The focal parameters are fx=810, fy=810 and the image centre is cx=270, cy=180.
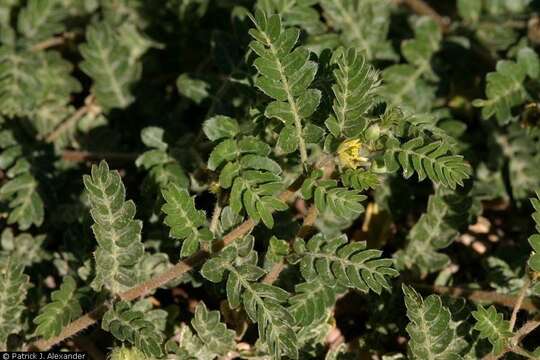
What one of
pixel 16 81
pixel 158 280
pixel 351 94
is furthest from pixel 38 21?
pixel 351 94

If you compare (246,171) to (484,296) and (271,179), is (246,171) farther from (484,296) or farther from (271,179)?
(484,296)

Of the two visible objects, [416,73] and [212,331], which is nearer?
[212,331]

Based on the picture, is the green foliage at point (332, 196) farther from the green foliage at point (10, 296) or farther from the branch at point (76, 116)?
the branch at point (76, 116)

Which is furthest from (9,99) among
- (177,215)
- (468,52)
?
(468,52)

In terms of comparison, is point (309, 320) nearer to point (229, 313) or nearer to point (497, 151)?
point (229, 313)

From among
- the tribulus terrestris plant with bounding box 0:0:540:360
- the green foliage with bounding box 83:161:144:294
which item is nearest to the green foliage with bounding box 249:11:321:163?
the tribulus terrestris plant with bounding box 0:0:540:360
